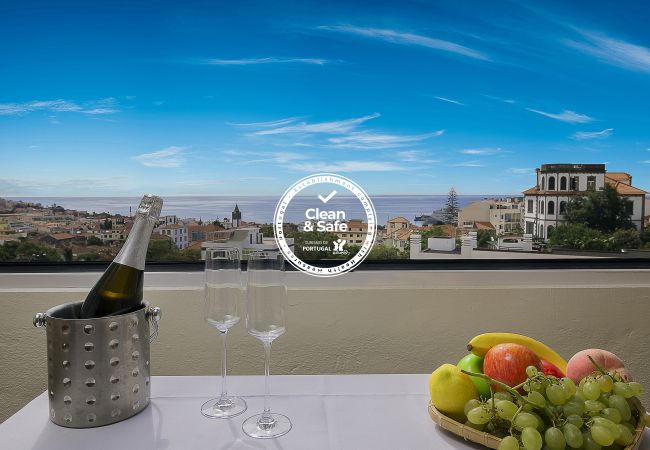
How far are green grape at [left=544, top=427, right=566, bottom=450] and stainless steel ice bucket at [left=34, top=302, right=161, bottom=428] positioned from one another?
65 cm

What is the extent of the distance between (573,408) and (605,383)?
0.09 metres

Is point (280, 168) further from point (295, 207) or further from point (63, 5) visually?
point (63, 5)

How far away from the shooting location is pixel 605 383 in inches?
32.5

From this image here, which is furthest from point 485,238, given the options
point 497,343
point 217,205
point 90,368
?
point 90,368

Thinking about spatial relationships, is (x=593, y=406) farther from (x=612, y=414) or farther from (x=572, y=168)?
(x=572, y=168)

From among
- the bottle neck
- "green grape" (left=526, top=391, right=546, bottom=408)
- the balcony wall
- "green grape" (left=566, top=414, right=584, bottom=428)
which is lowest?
the balcony wall

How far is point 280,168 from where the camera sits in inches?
90.4

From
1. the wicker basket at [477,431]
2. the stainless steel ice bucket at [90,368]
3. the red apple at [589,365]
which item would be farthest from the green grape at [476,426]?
the stainless steel ice bucket at [90,368]

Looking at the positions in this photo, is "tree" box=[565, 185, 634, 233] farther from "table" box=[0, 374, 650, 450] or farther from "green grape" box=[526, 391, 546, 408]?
"green grape" box=[526, 391, 546, 408]

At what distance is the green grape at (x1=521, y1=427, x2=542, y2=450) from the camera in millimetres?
719

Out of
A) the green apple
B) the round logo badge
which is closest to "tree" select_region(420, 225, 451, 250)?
the round logo badge

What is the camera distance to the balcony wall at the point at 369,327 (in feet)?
6.81

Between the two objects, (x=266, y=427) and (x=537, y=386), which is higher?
(x=537, y=386)

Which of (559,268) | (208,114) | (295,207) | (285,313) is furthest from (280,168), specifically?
(285,313)
